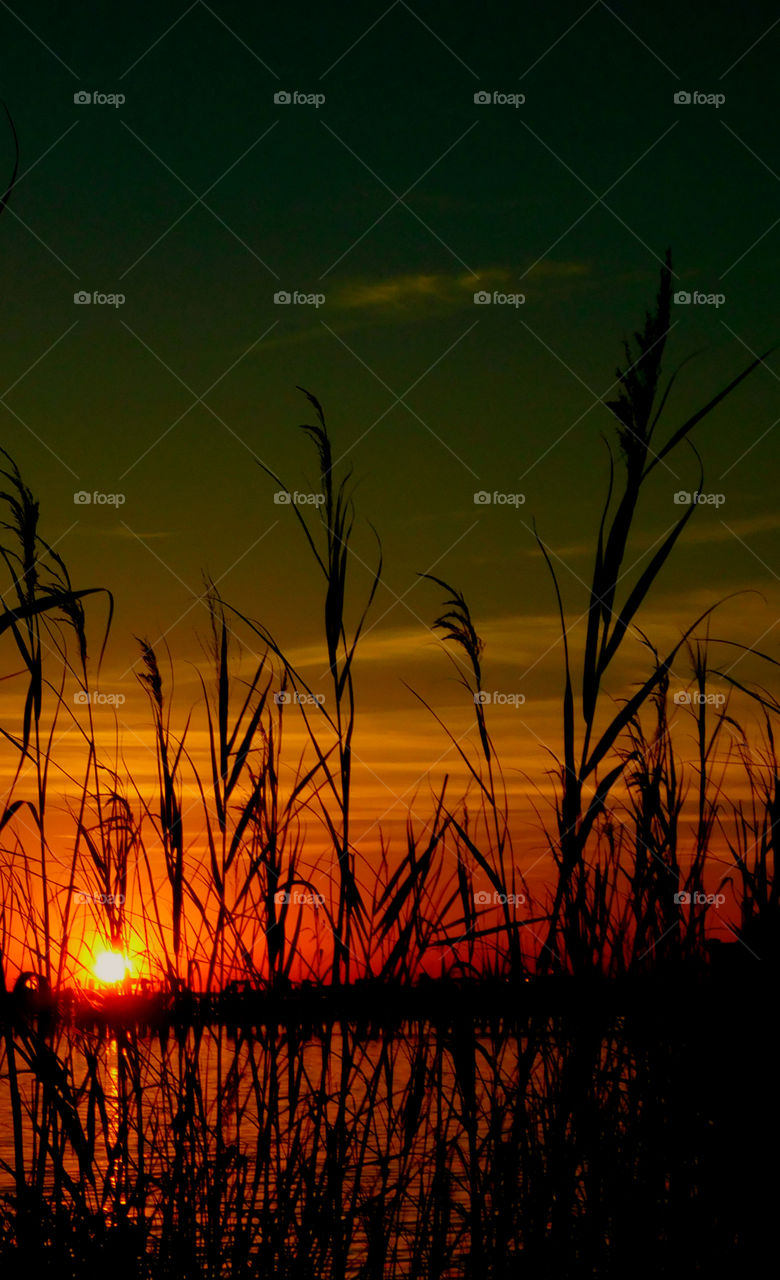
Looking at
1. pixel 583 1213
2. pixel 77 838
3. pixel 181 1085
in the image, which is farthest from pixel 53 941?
pixel 583 1213

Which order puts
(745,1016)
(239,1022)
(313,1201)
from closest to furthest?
1. (313,1201)
2. (239,1022)
3. (745,1016)

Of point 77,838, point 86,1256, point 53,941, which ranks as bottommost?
point 86,1256

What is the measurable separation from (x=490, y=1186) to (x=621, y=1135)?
0.49m

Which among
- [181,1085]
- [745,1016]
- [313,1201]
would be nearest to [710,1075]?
[745,1016]

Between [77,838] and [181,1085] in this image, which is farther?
[77,838]

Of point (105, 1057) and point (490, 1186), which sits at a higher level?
point (105, 1057)

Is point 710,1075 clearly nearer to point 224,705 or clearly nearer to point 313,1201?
point 313,1201

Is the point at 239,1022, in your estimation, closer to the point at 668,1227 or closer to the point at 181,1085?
the point at 181,1085

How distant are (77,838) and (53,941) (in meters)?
0.26

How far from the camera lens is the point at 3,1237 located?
275 cm

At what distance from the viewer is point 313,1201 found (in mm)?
2809

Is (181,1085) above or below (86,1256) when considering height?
above

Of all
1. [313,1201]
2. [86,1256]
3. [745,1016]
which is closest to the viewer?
[86,1256]

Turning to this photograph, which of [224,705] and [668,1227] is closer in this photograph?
[668,1227]
